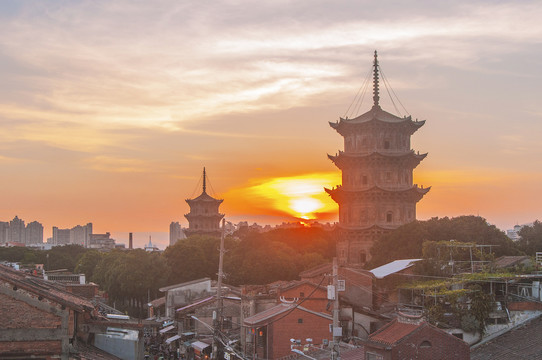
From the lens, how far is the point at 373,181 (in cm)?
6956

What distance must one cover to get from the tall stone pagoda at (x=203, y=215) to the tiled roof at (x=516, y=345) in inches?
3376

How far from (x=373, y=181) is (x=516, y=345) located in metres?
41.8

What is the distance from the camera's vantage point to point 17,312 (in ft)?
53.4

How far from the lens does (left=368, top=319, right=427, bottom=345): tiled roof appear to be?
77.5ft

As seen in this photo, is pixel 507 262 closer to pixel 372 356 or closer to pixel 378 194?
pixel 372 356

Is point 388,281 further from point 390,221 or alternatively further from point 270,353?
point 390,221

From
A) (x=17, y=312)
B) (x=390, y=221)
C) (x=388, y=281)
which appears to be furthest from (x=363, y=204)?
(x=17, y=312)

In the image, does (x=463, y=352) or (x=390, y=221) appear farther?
(x=390, y=221)

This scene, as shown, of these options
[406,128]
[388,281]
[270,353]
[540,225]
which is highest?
[406,128]

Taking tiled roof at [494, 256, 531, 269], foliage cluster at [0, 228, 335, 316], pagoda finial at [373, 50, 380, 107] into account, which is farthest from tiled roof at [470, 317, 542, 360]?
pagoda finial at [373, 50, 380, 107]

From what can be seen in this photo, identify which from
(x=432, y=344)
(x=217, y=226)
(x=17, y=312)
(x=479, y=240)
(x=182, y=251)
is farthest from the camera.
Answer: (x=217, y=226)

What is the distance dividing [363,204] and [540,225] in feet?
57.7

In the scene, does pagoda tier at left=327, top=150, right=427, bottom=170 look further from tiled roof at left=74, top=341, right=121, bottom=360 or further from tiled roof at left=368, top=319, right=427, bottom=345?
tiled roof at left=74, top=341, right=121, bottom=360

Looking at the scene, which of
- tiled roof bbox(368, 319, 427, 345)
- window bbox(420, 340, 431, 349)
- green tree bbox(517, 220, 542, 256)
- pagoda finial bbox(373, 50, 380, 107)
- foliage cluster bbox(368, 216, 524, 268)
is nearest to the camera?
tiled roof bbox(368, 319, 427, 345)
